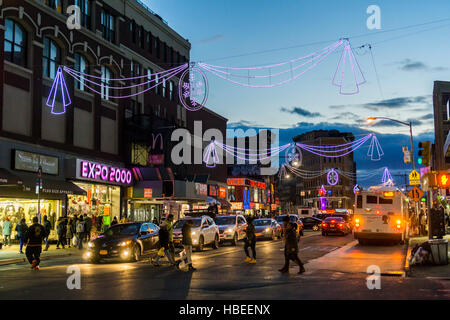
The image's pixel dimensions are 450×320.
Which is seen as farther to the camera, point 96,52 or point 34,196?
point 96,52

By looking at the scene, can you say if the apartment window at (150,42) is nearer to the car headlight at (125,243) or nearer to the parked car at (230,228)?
the parked car at (230,228)

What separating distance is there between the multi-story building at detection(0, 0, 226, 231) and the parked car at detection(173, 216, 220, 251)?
660 cm

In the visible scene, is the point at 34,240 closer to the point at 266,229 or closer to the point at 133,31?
the point at 266,229

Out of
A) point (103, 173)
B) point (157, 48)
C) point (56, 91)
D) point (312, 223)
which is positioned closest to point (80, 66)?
point (56, 91)

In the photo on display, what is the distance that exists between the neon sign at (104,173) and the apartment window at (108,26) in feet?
32.8

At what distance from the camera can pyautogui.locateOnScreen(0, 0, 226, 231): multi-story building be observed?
1160 inches

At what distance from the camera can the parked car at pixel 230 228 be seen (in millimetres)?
29766

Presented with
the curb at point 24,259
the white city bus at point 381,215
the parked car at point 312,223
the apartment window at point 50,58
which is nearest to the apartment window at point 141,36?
the apartment window at point 50,58

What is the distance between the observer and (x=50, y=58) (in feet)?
108

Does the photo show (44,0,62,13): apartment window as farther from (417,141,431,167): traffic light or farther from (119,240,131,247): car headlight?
(417,141,431,167): traffic light
